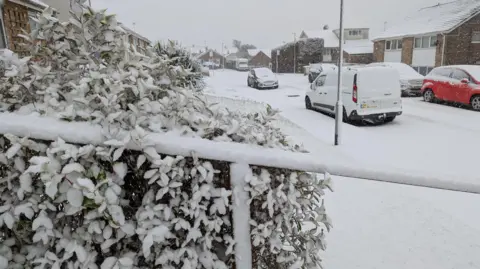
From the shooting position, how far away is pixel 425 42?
28.3 m

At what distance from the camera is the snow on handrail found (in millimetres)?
1560

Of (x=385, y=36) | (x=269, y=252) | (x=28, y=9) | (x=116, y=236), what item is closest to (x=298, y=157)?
(x=269, y=252)

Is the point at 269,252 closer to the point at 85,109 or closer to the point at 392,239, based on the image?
the point at 85,109

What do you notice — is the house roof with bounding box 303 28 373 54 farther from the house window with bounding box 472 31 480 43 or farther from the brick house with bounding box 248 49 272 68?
the brick house with bounding box 248 49 272 68

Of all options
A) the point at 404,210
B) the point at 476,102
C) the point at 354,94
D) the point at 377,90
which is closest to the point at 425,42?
the point at 476,102

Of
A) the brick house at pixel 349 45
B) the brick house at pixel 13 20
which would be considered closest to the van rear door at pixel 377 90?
the brick house at pixel 13 20

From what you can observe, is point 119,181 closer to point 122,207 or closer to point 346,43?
point 122,207

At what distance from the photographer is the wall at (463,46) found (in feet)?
87.2

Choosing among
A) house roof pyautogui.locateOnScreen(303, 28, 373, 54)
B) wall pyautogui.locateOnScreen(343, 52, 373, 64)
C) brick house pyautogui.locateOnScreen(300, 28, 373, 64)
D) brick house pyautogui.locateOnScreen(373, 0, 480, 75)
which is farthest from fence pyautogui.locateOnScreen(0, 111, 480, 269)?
house roof pyautogui.locateOnScreen(303, 28, 373, 54)

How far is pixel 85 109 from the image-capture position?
1.68 meters

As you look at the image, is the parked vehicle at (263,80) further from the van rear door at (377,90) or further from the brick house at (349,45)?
the brick house at (349,45)

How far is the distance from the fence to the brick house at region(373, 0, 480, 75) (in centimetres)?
2931

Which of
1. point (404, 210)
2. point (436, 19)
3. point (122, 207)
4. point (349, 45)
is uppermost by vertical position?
point (436, 19)

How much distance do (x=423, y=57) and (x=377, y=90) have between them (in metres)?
21.1
